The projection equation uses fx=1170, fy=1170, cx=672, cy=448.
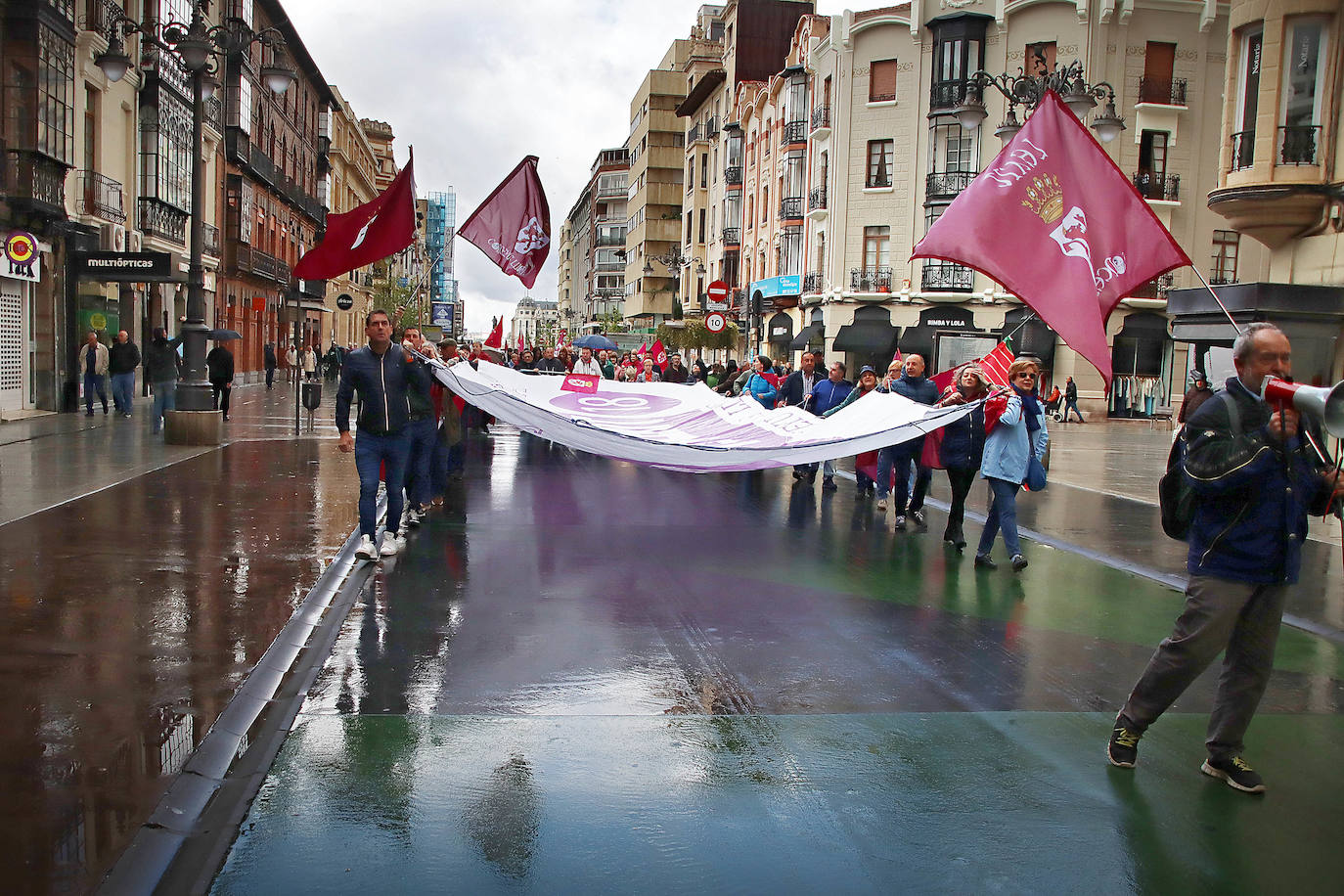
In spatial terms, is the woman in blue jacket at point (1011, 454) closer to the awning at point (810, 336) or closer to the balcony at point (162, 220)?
the balcony at point (162, 220)

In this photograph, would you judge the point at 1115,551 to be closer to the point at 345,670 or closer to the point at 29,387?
the point at 345,670

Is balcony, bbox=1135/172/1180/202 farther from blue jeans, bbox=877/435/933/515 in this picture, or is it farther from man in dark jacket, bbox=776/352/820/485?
blue jeans, bbox=877/435/933/515

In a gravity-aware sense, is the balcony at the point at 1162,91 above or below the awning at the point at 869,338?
above

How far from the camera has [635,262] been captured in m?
91.9

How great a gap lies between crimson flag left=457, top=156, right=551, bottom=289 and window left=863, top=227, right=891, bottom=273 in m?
29.0

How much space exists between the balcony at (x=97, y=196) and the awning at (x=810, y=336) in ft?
89.5

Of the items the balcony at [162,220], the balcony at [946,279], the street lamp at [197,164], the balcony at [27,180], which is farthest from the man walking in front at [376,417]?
the balcony at [946,279]

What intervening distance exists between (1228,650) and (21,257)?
2134 cm

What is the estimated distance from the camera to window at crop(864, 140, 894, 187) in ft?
150

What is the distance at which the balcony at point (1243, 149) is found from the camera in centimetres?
1812

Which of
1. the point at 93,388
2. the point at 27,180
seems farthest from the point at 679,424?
the point at 93,388

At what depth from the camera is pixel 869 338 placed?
45000 mm

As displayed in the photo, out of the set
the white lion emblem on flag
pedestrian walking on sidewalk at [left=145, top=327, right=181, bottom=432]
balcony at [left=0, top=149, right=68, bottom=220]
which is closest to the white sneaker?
the white lion emblem on flag

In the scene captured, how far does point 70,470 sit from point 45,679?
936 cm
